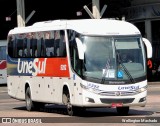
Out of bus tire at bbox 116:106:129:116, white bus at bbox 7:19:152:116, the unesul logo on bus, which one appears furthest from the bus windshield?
the unesul logo on bus

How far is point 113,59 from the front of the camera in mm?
19734

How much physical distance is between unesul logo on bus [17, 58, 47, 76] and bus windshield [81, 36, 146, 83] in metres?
3.23

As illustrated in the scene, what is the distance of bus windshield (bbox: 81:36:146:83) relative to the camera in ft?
64.1

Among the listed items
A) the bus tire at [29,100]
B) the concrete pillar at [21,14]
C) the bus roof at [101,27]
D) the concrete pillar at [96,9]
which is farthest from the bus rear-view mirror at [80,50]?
the concrete pillar at [21,14]

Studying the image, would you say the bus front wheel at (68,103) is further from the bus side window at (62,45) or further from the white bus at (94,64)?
Answer: the bus side window at (62,45)

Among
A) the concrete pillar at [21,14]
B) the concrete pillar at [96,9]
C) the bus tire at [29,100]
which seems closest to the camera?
the bus tire at [29,100]

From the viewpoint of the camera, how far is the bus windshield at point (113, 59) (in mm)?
19531

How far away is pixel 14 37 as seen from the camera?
84.9 feet

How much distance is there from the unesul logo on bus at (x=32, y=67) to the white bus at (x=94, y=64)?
10 centimetres

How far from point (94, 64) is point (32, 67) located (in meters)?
4.84

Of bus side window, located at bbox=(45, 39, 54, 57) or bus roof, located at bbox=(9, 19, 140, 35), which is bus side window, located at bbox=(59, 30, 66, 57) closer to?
bus roof, located at bbox=(9, 19, 140, 35)

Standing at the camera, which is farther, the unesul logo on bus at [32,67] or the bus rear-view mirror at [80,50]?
the unesul logo on bus at [32,67]

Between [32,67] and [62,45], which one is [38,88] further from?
[62,45]

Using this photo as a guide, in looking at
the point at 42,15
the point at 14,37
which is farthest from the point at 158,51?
the point at 14,37
